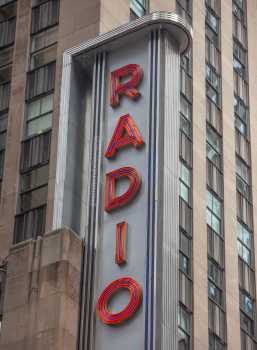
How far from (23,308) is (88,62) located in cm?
1311

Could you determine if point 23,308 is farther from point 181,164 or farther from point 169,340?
point 181,164

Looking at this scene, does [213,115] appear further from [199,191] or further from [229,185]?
[199,191]

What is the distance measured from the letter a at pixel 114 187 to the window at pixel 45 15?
12837mm

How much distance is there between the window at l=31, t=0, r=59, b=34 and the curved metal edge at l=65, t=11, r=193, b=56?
5942 mm

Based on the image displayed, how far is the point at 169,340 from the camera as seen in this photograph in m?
40.9

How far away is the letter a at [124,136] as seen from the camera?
4516 cm

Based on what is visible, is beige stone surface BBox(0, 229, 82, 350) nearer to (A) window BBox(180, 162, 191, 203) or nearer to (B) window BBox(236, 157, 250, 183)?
(A) window BBox(180, 162, 191, 203)

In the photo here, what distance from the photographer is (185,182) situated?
56.2 m

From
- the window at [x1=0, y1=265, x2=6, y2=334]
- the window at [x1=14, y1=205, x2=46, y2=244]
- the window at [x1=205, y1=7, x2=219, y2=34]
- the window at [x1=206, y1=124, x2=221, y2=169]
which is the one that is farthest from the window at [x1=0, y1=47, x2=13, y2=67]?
the window at [x1=205, y1=7, x2=219, y2=34]

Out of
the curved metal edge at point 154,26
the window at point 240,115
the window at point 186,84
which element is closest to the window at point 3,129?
the curved metal edge at point 154,26

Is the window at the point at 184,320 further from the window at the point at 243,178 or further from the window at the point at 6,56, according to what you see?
the window at the point at 6,56

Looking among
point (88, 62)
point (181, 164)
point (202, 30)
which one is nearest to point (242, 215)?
point (181, 164)

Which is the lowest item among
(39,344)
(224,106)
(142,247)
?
(39,344)

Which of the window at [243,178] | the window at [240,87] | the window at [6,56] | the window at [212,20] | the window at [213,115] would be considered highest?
the window at [212,20]
